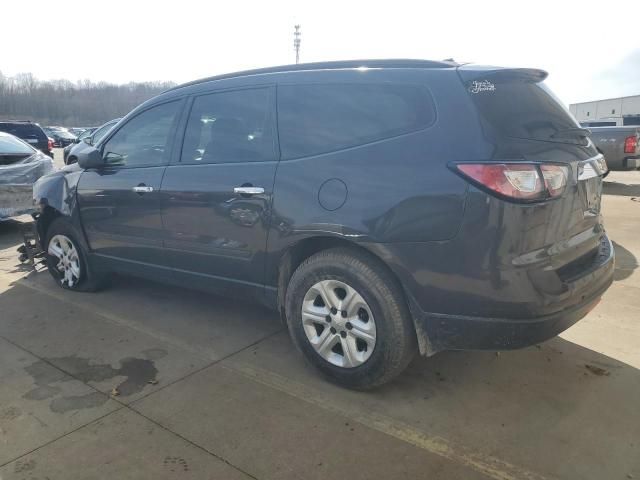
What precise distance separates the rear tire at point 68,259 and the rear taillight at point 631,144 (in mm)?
10997

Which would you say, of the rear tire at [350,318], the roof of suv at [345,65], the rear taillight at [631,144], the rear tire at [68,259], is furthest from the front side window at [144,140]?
the rear taillight at [631,144]

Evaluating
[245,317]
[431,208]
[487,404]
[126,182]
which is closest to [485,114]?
[431,208]

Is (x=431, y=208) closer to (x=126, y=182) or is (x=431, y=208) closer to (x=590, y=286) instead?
(x=590, y=286)

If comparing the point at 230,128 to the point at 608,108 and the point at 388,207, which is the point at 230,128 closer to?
the point at 388,207

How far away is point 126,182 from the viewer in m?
4.17

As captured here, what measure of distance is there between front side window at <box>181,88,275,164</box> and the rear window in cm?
132

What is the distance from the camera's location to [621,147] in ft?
36.8

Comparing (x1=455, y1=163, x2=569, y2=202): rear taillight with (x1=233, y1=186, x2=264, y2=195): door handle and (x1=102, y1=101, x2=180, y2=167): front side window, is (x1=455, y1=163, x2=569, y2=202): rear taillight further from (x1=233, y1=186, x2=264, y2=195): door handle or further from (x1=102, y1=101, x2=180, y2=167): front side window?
(x1=102, y1=101, x2=180, y2=167): front side window

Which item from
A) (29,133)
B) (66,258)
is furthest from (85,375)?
(29,133)

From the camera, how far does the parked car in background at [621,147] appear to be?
11.1m

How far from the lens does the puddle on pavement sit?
2992 millimetres

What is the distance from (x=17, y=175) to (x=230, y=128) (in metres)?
5.21

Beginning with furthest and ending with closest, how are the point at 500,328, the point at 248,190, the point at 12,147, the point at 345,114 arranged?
the point at 12,147 → the point at 248,190 → the point at 345,114 → the point at 500,328

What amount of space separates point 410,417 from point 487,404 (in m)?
0.46
